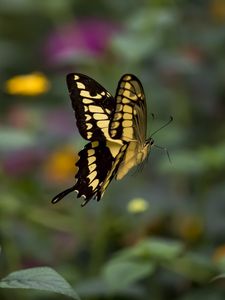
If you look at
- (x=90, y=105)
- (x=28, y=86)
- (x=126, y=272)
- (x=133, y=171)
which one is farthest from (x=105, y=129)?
(x=133, y=171)

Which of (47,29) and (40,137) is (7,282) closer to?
(40,137)

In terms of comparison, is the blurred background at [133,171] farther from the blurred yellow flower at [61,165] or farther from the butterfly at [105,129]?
the butterfly at [105,129]

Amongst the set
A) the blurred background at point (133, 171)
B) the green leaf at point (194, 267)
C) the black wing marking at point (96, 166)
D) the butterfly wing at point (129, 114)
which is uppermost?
the blurred background at point (133, 171)

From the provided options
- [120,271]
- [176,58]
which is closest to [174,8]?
[176,58]

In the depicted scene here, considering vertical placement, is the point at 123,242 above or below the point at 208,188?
below

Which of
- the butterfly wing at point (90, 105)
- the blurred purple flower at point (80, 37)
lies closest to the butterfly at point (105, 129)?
the butterfly wing at point (90, 105)
